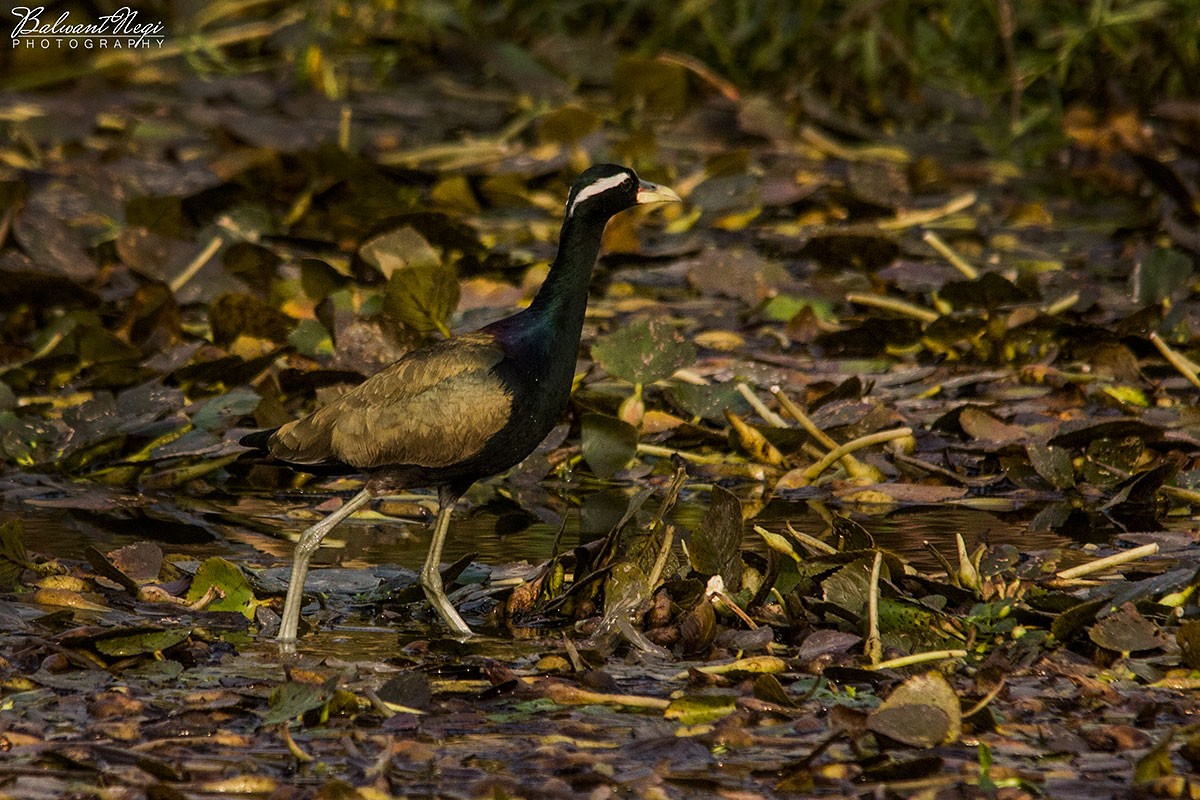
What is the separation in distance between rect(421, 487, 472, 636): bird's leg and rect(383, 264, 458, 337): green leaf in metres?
1.32

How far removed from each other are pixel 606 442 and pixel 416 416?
1261mm

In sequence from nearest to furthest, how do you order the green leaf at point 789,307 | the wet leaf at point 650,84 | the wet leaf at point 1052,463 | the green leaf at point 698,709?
1. the green leaf at point 698,709
2. the wet leaf at point 1052,463
3. the green leaf at point 789,307
4. the wet leaf at point 650,84

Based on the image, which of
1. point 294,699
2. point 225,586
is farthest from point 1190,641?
point 225,586

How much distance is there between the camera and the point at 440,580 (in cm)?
511

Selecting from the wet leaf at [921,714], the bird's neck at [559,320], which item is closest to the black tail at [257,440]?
the bird's neck at [559,320]

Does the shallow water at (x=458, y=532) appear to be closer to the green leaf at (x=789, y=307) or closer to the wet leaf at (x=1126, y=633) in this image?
the wet leaf at (x=1126, y=633)

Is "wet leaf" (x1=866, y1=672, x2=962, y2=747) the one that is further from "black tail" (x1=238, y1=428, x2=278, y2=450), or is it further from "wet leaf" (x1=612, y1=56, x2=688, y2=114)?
"wet leaf" (x1=612, y1=56, x2=688, y2=114)

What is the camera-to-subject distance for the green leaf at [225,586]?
5.04 meters

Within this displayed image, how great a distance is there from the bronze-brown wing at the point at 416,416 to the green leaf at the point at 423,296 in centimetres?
117

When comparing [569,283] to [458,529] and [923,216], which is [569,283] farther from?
[923,216]

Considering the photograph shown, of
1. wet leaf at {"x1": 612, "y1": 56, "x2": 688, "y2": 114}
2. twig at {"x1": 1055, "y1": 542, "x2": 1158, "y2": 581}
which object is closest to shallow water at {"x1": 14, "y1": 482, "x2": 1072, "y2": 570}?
twig at {"x1": 1055, "y1": 542, "x2": 1158, "y2": 581}

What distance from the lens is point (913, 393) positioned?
22.9 ft

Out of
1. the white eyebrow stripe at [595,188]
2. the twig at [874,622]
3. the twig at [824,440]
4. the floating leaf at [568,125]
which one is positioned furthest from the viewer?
the floating leaf at [568,125]

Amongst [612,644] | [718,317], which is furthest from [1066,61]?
[612,644]
